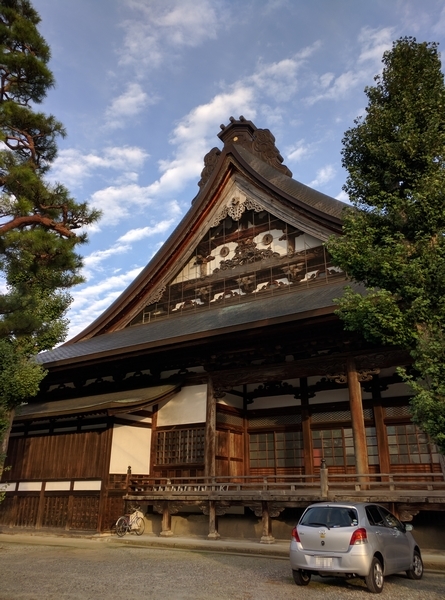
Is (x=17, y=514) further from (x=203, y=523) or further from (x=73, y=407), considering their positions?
(x=203, y=523)

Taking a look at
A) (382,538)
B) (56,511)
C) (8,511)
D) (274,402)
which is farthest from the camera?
(8,511)

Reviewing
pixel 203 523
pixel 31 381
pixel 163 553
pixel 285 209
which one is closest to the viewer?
pixel 163 553

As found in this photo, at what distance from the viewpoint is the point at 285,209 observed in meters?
15.8

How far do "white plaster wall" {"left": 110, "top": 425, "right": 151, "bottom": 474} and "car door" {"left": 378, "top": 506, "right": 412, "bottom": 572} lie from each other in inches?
311

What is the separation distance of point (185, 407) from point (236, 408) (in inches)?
61.3

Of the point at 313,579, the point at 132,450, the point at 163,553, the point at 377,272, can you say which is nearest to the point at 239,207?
the point at 132,450

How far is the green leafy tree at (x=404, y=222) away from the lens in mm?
6727

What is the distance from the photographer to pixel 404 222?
24.5 feet

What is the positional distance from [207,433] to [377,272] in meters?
7.05

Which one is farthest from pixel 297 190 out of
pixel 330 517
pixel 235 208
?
pixel 330 517

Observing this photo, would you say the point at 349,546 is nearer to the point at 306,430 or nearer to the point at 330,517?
the point at 330,517

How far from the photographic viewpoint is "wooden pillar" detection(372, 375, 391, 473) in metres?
11.6

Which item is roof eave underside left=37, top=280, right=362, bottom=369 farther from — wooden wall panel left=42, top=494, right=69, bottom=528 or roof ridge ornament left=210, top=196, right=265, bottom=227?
wooden wall panel left=42, top=494, right=69, bottom=528

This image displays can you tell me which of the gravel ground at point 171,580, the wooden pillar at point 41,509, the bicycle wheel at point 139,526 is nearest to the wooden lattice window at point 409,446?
the gravel ground at point 171,580
